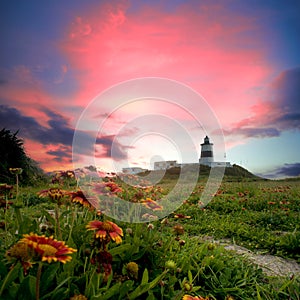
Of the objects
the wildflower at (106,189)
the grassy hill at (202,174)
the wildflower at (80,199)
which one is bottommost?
the wildflower at (80,199)

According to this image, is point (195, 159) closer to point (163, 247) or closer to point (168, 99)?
point (168, 99)

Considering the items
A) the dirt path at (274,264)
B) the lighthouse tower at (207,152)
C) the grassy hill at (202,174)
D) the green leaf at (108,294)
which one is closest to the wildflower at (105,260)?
the green leaf at (108,294)

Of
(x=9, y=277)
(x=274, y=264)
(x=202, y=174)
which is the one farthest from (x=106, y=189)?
(x=202, y=174)

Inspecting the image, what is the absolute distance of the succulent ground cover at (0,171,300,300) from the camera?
1309 mm

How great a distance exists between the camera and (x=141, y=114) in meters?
4.53

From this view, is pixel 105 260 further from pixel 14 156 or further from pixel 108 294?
pixel 14 156

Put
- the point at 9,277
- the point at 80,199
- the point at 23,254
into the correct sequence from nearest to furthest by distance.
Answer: the point at 23,254 → the point at 9,277 → the point at 80,199

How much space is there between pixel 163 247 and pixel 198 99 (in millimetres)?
2537

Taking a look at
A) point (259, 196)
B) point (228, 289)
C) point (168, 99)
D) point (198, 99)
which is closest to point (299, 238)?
point (228, 289)

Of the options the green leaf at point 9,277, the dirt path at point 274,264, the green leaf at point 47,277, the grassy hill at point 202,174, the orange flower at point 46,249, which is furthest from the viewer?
the grassy hill at point 202,174

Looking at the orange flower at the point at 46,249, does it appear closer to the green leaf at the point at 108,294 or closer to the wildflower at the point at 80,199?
the green leaf at the point at 108,294

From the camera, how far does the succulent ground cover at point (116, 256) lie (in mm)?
1309

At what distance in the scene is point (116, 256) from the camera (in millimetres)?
2010

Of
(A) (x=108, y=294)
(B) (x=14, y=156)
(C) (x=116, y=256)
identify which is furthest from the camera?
(B) (x=14, y=156)
